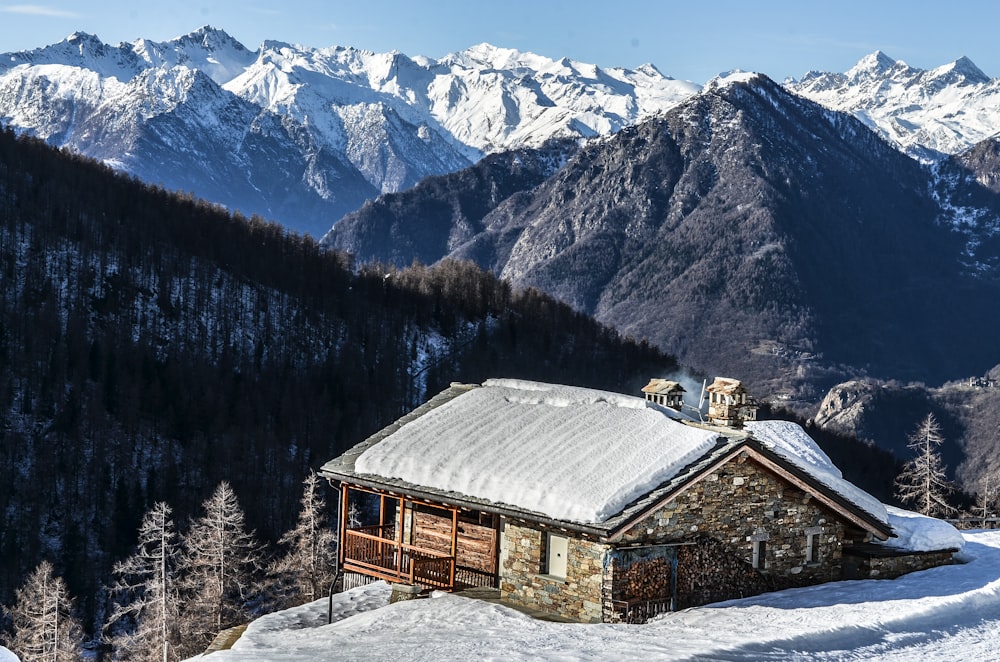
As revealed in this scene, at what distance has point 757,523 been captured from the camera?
1507 inches

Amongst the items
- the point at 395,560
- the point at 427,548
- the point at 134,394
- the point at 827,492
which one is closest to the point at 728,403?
the point at 827,492

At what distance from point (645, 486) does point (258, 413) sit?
142 metres

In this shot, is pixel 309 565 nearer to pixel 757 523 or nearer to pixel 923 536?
pixel 923 536

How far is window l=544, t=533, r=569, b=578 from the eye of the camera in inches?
1435

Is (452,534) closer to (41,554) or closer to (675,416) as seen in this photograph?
(675,416)

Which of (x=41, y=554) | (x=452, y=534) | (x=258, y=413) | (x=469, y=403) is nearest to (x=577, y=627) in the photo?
(x=452, y=534)

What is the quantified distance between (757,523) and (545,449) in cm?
701

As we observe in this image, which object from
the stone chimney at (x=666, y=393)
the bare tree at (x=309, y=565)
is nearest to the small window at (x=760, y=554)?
the stone chimney at (x=666, y=393)

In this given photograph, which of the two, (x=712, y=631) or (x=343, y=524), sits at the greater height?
(x=343, y=524)

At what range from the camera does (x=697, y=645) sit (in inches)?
1201

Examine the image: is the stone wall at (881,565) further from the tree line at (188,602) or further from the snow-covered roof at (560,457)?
the tree line at (188,602)

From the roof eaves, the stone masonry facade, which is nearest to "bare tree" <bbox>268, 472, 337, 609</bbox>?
the stone masonry facade

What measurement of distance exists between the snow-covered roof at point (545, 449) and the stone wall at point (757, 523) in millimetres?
1140

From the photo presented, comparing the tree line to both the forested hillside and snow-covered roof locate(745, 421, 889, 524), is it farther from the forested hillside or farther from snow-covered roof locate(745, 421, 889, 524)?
the forested hillside
